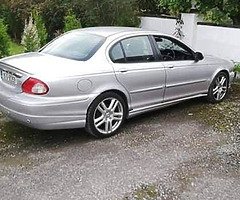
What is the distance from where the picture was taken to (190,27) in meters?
10.7

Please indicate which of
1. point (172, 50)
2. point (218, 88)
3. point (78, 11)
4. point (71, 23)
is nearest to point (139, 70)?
point (172, 50)

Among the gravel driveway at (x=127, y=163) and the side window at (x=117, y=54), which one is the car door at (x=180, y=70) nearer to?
the gravel driveway at (x=127, y=163)

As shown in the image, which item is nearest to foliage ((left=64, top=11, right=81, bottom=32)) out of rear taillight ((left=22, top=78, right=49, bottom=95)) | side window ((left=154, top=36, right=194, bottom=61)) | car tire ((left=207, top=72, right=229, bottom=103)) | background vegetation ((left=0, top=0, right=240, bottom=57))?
background vegetation ((left=0, top=0, right=240, bottom=57))

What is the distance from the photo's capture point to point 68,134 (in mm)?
5578

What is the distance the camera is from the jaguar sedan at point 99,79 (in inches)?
191

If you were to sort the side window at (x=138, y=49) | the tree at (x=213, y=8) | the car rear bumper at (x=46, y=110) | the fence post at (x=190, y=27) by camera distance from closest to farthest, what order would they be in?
the car rear bumper at (x=46, y=110) → the side window at (x=138, y=49) → the tree at (x=213, y=8) → the fence post at (x=190, y=27)

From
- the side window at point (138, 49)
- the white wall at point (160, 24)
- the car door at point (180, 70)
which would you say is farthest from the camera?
the white wall at point (160, 24)

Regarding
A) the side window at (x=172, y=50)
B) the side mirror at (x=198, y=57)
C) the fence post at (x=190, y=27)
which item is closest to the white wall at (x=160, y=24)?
the fence post at (x=190, y=27)

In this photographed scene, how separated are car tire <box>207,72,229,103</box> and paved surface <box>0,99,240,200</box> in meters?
1.22

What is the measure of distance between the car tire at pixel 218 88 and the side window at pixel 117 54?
2119 millimetres

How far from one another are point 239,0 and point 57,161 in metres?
7.27

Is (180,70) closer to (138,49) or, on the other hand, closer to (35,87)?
(138,49)

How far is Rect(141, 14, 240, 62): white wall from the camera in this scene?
31.8ft

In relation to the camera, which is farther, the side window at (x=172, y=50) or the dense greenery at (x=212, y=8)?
the dense greenery at (x=212, y=8)
